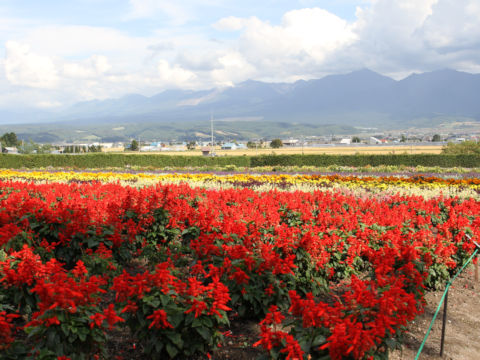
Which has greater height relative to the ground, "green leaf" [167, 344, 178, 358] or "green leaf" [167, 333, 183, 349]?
"green leaf" [167, 333, 183, 349]

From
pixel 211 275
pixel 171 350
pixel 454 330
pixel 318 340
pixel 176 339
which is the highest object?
pixel 211 275

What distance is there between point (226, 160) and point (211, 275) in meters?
28.1

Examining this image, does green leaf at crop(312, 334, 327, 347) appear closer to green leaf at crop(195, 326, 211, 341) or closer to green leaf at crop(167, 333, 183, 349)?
green leaf at crop(195, 326, 211, 341)

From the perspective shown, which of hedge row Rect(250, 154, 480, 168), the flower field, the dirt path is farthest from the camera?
hedge row Rect(250, 154, 480, 168)

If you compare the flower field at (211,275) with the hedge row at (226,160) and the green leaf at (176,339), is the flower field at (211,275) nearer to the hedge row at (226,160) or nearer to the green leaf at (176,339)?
the green leaf at (176,339)

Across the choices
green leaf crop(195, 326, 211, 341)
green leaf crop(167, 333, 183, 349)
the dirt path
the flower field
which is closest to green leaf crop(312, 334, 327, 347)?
the flower field

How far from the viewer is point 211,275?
4027 mm

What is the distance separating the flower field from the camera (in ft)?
9.96

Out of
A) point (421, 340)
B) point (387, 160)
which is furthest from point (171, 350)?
point (387, 160)

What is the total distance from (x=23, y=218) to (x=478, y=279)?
7.20 meters

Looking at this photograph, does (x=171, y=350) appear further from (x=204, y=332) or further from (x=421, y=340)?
(x=421, y=340)

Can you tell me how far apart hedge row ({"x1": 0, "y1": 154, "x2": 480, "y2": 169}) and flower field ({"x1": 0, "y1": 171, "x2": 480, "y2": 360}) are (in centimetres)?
2276

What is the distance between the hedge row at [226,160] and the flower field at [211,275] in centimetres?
2276

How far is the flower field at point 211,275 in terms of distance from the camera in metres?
3.04
